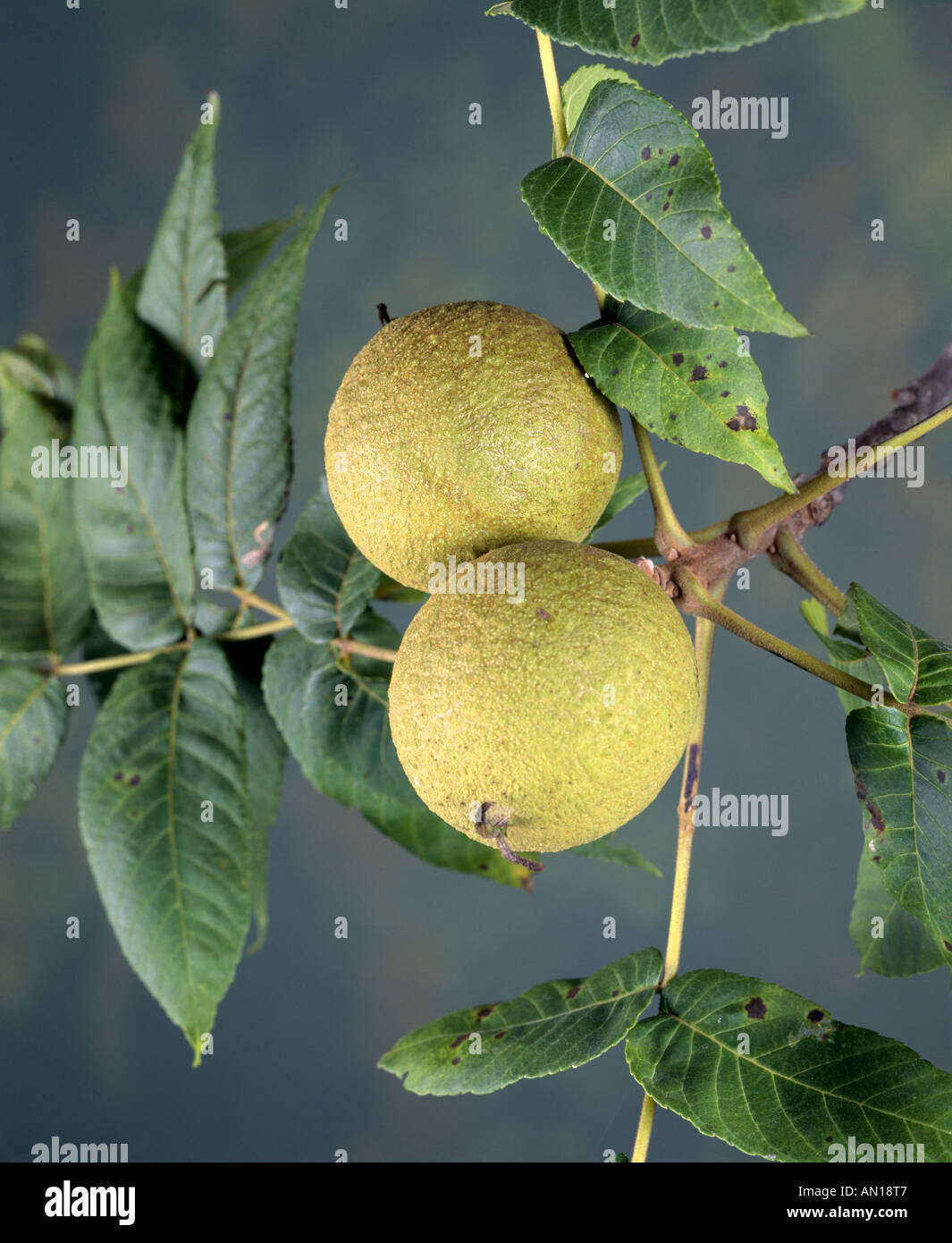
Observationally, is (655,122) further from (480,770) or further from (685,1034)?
(685,1034)

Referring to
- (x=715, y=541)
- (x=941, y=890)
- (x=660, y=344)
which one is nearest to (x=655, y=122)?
(x=660, y=344)

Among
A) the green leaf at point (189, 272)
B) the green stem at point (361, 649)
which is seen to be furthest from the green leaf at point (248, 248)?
the green stem at point (361, 649)

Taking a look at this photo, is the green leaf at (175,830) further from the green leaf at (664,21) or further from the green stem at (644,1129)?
the green leaf at (664,21)

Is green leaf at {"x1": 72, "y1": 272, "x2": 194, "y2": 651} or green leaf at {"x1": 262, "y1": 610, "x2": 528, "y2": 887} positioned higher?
green leaf at {"x1": 72, "y1": 272, "x2": 194, "y2": 651}

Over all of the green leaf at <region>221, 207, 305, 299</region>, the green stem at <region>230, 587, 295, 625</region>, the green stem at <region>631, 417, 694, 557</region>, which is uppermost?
the green leaf at <region>221, 207, 305, 299</region>

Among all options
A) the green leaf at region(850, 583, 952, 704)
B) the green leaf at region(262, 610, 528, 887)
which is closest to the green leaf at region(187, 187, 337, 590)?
the green leaf at region(262, 610, 528, 887)

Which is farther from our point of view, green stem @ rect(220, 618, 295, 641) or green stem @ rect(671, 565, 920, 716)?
green stem @ rect(220, 618, 295, 641)

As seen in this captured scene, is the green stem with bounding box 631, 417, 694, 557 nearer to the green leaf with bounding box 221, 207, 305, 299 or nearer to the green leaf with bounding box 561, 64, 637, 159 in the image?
the green leaf with bounding box 561, 64, 637, 159
